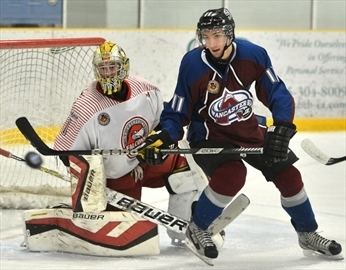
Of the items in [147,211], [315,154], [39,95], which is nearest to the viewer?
[147,211]

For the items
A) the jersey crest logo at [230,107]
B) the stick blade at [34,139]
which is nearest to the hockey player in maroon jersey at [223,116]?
the jersey crest logo at [230,107]

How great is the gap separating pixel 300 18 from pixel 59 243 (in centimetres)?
483

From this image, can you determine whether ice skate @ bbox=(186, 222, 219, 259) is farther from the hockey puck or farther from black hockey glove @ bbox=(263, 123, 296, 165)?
the hockey puck

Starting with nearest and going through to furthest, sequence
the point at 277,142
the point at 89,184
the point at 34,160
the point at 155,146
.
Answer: the point at 34,160 → the point at 277,142 → the point at 155,146 → the point at 89,184

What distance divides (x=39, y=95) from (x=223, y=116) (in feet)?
5.10

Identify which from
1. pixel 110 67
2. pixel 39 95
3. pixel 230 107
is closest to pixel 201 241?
pixel 230 107

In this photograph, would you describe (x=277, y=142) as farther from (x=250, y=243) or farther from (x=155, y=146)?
(x=250, y=243)

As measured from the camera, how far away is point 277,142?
136 inches

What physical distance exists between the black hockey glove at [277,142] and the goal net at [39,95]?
1306 mm

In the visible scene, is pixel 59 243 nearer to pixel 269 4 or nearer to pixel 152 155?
pixel 152 155

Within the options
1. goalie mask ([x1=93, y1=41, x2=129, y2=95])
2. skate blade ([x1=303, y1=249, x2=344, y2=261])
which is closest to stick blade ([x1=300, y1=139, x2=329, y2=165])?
skate blade ([x1=303, y1=249, x2=344, y2=261])

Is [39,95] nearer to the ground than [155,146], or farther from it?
nearer to the ground

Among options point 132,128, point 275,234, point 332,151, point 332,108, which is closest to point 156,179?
point 132,128

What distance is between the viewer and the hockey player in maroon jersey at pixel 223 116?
3553 mm
